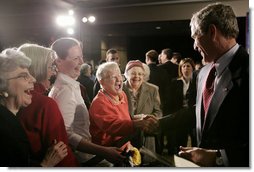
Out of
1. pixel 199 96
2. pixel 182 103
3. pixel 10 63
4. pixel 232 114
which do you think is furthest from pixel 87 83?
pixel 232 114

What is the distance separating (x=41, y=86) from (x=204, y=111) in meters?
1.16

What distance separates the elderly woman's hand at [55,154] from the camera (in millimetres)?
2475

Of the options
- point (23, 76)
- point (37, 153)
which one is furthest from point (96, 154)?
point (23, 76)

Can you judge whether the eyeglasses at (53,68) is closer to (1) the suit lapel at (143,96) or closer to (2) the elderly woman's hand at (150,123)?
(1) the suit lapel at (143,96)

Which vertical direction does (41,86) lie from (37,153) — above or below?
above

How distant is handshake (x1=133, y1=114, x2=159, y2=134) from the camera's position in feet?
8.09

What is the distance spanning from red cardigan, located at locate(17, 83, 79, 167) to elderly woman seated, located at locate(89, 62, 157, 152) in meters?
0.25

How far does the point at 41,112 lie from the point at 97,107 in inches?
15.8

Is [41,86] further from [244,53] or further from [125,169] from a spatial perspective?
[244,53]

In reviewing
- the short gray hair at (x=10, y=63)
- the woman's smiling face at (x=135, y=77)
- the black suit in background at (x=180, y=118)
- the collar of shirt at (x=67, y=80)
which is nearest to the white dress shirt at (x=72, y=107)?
the collar of shirt at (x=67, y=80)

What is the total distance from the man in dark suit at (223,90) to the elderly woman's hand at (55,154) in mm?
977

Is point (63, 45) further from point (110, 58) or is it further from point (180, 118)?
point (180, 118)

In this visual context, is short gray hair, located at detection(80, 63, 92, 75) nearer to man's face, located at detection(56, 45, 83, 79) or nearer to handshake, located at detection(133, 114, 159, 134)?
man's face, located at detection(56, 45, 83, 79)

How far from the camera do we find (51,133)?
2451 millimetres
